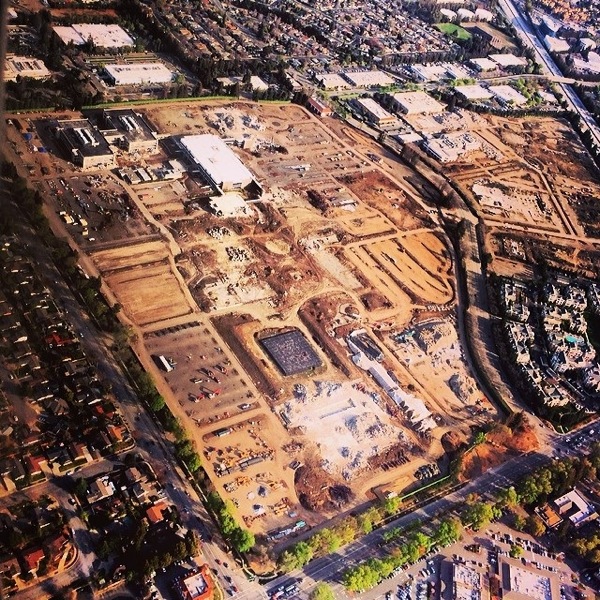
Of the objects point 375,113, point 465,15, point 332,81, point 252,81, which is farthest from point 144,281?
point 465,15

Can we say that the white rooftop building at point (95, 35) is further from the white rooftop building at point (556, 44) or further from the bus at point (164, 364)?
the white rooftop building at point (556, 44)

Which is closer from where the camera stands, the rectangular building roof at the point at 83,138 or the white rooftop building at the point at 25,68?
the rectangular building roof at the point at 83,138

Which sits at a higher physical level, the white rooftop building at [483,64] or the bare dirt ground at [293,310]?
the white rooftop building at [483,64]

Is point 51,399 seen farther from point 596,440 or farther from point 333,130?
point 333,130

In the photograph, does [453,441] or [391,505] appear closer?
[391,505]

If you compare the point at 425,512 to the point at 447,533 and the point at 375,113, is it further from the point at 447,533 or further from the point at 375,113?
the point at 375,113

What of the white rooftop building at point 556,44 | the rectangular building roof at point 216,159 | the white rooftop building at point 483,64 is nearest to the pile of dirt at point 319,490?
the rectangular building roof at point 216,159

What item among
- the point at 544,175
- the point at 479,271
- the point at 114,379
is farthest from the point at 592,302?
the point at 114,379
